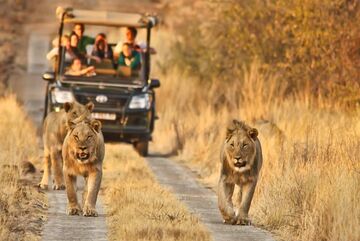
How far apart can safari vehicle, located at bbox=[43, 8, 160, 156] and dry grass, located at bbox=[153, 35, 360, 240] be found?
3.09 feet

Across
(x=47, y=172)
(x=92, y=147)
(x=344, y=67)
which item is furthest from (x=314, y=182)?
(x=344, y=67)

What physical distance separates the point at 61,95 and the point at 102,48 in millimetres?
1138

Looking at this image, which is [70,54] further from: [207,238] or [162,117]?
[207,238]

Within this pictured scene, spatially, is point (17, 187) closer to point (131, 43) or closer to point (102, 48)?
point (102, 48)

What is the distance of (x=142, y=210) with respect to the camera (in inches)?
523

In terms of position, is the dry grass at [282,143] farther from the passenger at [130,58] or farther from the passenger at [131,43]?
the passenger at [131,43]

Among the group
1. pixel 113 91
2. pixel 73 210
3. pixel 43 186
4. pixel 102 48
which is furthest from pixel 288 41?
pixel 73 210

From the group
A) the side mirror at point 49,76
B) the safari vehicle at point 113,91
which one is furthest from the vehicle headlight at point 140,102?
the side mirror at point 49,76

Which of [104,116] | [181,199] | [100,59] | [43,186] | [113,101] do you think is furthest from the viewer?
[100,59]

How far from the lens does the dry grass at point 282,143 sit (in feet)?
38.7

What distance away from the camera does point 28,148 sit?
20.4 metres

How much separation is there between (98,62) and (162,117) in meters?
4.92

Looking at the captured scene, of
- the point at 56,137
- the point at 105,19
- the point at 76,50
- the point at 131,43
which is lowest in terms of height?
the point at 56,137

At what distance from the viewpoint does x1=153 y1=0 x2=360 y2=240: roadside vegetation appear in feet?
43.9
